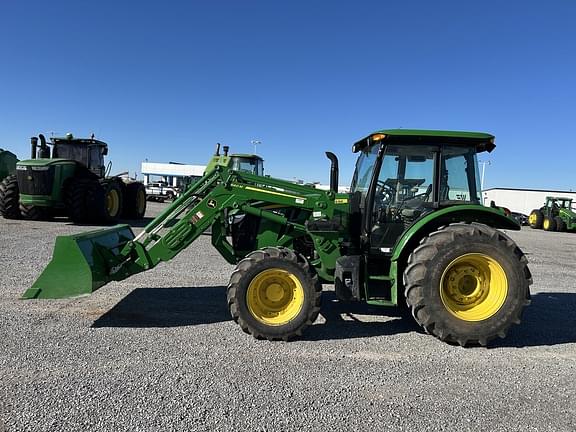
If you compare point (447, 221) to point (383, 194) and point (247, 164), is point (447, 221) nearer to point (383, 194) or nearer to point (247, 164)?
point (383, 194)

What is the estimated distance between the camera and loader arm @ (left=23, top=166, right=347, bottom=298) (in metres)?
4.56

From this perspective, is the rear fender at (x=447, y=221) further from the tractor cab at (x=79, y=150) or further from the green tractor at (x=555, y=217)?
the green tractor at (x=555, y=217)

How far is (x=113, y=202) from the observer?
13938mm

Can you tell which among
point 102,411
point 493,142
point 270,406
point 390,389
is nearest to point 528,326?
point 493,142

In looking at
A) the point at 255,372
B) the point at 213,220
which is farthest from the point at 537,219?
the point at 255,372

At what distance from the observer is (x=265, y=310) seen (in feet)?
14.1

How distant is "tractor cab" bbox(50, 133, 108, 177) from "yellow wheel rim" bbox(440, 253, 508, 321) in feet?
45.5

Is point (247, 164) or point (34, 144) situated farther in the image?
point (247, 164)

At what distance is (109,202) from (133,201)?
1.59 metres

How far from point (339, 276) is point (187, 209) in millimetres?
1988

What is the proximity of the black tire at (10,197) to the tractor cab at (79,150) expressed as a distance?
7.61 ft

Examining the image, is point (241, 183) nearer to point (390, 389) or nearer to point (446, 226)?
point (446, 226)

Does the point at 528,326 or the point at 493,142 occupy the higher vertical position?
the point at 493,142

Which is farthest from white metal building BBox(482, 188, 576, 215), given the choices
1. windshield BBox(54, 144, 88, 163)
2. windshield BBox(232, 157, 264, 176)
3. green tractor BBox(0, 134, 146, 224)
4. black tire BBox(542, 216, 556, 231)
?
green tractor BBox(0, 134, 146, 224)
